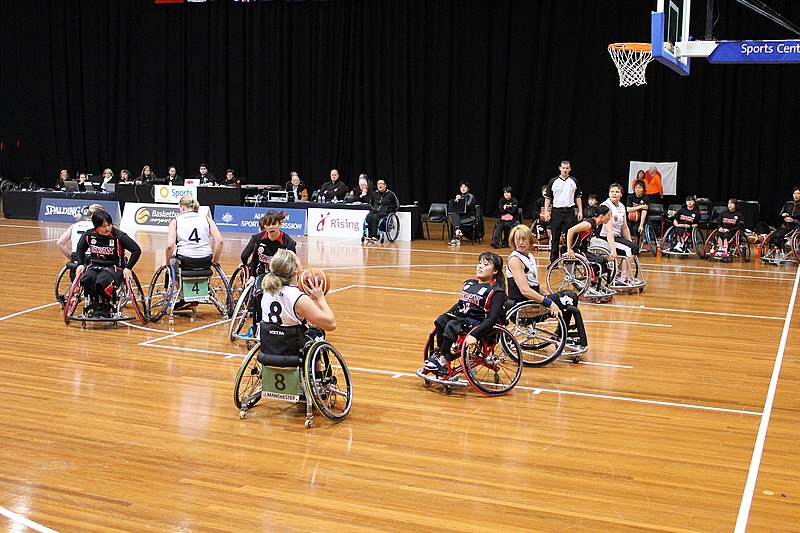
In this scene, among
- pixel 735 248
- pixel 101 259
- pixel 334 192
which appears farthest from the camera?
pixel 334 192

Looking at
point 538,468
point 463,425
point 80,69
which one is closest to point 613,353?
point 463,425

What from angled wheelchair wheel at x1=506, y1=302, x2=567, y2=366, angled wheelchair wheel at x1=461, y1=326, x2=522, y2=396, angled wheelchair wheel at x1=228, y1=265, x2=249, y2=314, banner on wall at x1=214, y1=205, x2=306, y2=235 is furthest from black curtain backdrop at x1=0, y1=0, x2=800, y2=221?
angled wheelchair wheel at x1=461, y1=326, x2=522, y2=396

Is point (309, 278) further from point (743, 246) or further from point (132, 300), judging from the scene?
point (743, 246)

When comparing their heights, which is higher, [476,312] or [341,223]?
[341,223]

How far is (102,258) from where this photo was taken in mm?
8367

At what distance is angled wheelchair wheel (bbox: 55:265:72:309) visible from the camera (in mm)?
9219

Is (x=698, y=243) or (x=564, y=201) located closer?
(x=564, y=201)

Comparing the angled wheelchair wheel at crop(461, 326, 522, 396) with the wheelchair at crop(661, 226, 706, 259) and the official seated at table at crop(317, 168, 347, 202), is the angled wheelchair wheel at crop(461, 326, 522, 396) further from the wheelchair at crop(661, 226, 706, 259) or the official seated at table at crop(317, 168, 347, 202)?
the official seated at table at crop(317, 168, 347, 202)

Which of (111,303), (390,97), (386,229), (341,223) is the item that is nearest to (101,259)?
(111,303)

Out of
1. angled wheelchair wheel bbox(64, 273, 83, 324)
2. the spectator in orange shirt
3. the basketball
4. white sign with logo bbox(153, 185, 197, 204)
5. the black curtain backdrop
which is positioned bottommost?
angled wheelchair wheel bbox(64, 273, 83, 324)

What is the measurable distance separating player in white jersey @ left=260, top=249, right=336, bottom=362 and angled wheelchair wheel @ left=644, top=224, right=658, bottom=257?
36.2 ft

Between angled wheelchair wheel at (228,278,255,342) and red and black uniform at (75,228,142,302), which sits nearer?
angled wheelchair wheel at (228,278,255,342)

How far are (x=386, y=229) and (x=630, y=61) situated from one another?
219 inches

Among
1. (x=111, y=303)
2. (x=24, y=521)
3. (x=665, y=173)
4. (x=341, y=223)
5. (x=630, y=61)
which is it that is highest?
(x=630, y=61)
